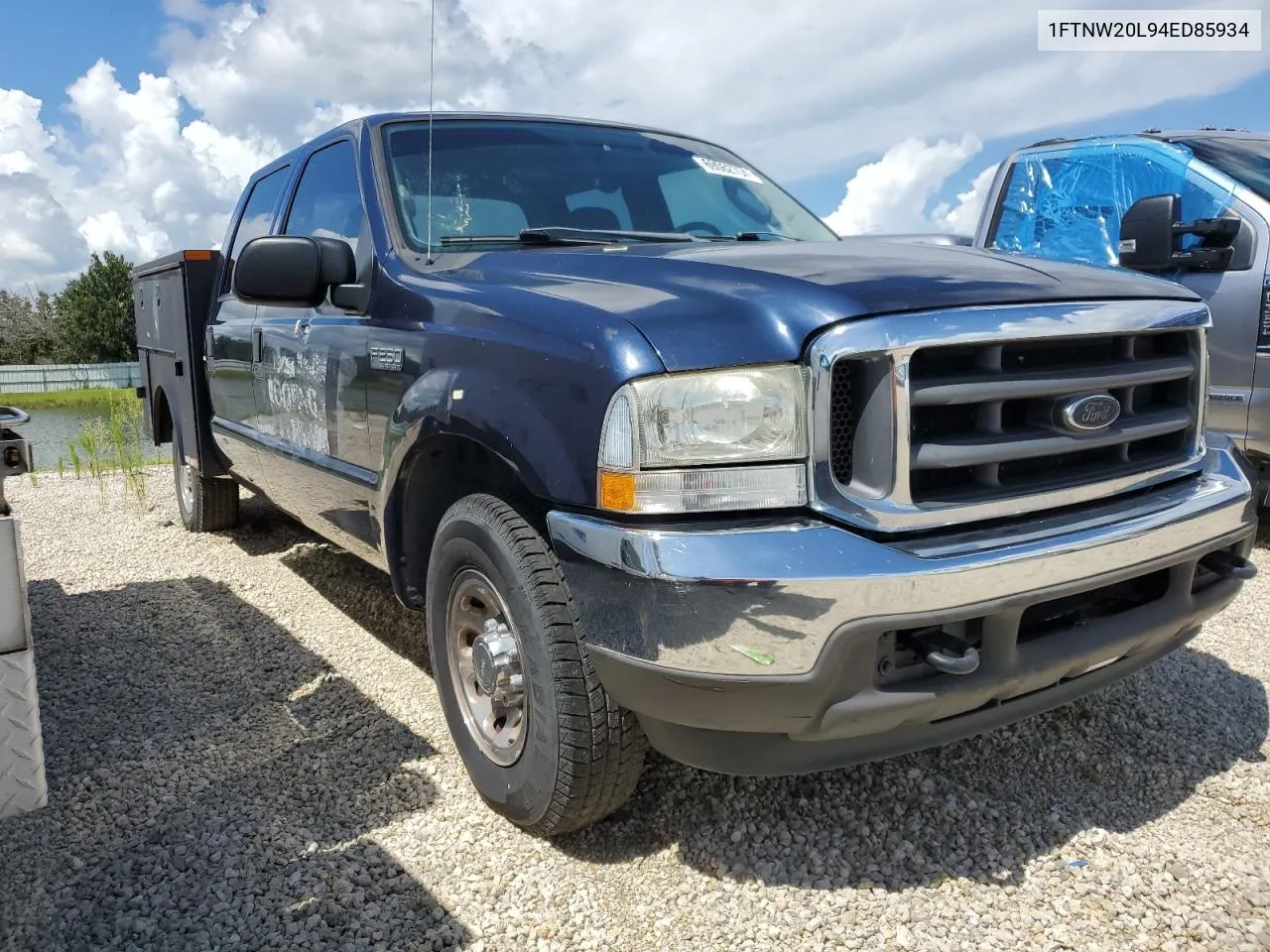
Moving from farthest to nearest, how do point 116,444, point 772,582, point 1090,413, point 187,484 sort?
point 116,444 < point 187,484 < point 1090,413 < point 772,582

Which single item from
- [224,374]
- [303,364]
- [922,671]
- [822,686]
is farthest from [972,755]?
[224,374]

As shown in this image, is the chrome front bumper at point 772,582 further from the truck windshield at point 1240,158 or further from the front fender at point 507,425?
the truck windshield at point 1240,158

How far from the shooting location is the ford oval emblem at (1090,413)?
7.11ft

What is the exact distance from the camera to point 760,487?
1.95m

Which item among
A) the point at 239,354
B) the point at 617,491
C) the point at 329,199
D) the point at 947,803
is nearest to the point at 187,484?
the point at 239,354

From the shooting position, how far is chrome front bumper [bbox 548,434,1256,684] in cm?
185

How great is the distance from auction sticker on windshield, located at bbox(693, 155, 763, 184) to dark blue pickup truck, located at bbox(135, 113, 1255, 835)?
93 centimetres

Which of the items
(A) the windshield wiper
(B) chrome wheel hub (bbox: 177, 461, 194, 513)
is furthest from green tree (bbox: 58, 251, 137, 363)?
(A) the windshield wiper

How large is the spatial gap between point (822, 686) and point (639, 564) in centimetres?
42

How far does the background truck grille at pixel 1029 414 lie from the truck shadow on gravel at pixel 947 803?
928 mm

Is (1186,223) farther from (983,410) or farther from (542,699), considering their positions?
(542,699)

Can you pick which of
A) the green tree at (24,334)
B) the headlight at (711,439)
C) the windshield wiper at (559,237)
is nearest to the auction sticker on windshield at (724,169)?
the windshield wiper at (559,237)

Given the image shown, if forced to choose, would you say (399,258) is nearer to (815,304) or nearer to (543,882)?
(815,304)

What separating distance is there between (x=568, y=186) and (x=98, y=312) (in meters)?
63.4
